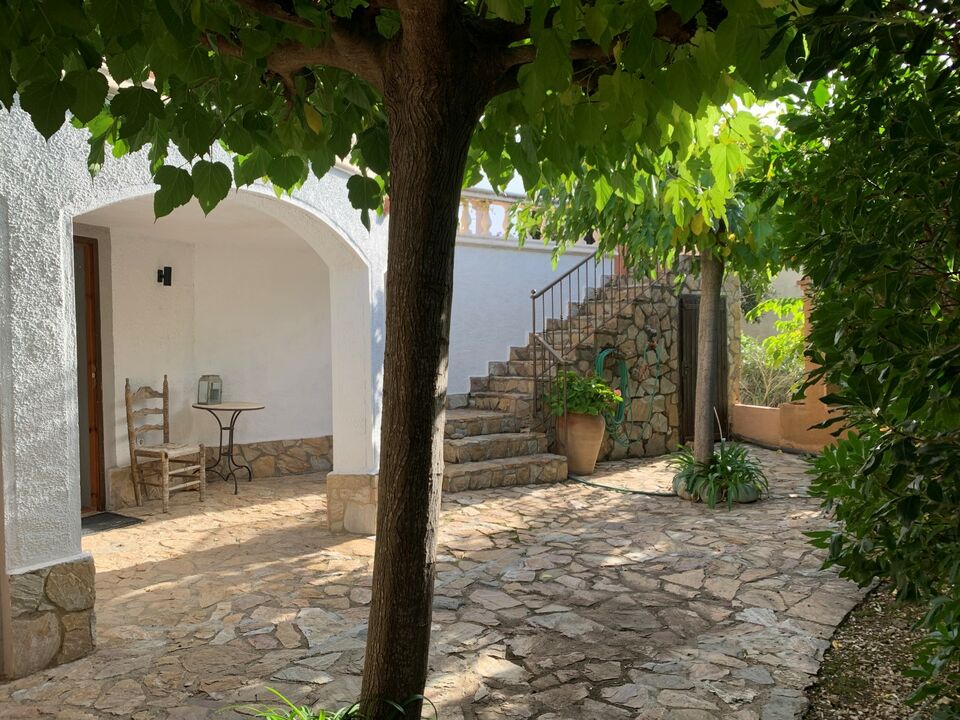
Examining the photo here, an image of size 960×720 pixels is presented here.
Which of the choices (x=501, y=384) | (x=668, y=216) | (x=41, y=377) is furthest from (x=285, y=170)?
(x=501, y=384)

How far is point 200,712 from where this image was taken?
292 centimetres

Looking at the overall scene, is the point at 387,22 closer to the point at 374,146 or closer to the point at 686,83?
the point at 374,146

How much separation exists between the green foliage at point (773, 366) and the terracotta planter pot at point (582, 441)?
332 cm

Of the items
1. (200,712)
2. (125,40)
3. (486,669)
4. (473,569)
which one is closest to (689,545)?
(473,569)

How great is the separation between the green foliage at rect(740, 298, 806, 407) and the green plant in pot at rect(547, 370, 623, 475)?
10.3ft

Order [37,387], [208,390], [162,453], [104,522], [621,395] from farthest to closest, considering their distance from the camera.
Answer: [621,395] < [208,390] < [162,453] < [104,522] < [37,387]

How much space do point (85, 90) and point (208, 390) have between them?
6.17 meters

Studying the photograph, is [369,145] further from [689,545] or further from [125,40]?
[689,545]

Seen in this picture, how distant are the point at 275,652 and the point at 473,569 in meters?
1.59

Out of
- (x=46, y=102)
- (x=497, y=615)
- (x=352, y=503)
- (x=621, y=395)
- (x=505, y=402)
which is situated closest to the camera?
(x=46, y=102)

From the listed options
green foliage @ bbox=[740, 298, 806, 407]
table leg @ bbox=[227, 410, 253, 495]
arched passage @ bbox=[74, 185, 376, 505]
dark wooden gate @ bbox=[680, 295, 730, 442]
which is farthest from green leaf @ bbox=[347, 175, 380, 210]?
green foliage @ bbox=[740, 298, 806, 407]

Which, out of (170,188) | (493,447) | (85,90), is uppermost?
(85,90)

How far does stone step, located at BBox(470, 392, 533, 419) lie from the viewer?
8531 millimetres

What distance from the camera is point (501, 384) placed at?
9180 millimetres
